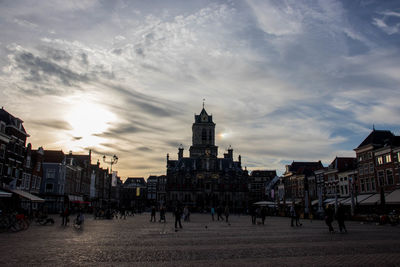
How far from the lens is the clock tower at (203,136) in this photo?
114 meters

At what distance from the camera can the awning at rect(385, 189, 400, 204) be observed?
38.0m

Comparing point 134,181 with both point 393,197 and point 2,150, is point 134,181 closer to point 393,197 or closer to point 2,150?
point 2,150

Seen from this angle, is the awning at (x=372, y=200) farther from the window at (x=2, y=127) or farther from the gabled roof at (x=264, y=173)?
the gabled roof at (x=264, y=173)

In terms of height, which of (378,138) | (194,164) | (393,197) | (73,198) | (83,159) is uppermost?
(194,164)

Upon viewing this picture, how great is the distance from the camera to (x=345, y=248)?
42.1 ft

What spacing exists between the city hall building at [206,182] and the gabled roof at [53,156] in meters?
46.3

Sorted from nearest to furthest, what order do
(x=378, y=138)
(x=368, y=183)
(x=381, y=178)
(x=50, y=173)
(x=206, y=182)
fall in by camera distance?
(x=381, y=178), (x=378, y=138), (x=368, y=183), (x=50, y=173), (x=206, y=182)


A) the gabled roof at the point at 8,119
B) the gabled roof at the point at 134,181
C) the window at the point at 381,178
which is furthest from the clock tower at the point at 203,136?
the gabled roof at the point at 8,119

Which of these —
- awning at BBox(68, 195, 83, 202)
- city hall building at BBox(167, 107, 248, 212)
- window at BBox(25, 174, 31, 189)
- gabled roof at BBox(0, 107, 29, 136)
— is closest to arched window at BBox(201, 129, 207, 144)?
city hall building at BBox(167, 107, 248, 212)

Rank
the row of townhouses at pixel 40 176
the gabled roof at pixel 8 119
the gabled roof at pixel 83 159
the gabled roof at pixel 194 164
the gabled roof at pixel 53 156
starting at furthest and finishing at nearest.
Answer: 1. the gabled roof at pixel 194 164
2. the gabled roof at pixel 83 159
3. the gabled roof at pixel 53 156
4. the gabled roof at pixel 8 119
5. the row of townhouses at pixel 40 176

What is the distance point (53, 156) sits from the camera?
6388cm

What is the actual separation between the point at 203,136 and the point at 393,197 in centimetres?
8055

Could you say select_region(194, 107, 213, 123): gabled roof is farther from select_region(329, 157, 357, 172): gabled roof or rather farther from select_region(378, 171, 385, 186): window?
select_region(378, 171, 385, 186): window

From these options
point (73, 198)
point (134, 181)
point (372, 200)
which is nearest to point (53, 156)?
point (73, 198)
